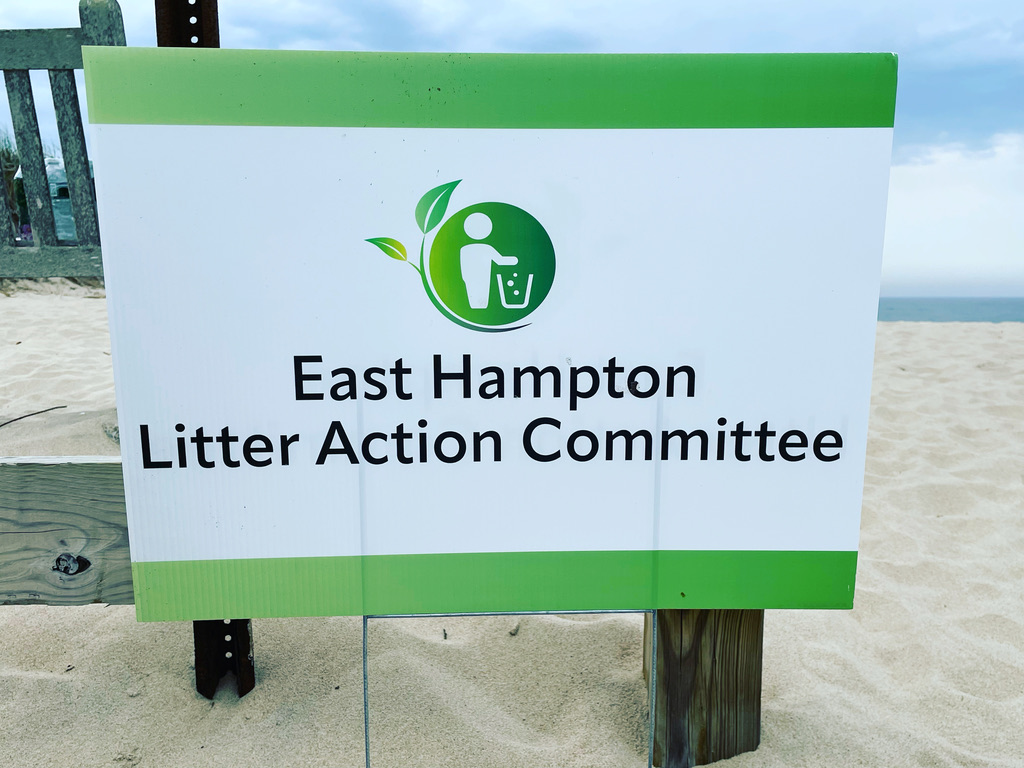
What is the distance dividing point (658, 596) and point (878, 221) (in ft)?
2.63

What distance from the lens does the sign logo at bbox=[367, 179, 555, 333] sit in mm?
1167

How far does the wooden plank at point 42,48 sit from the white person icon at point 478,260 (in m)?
1.74

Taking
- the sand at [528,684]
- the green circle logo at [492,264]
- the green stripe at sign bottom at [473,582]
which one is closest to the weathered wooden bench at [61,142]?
the sand at [528,684]

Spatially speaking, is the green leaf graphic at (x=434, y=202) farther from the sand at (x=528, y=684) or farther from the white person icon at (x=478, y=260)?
the sand at (x=528, y=684)

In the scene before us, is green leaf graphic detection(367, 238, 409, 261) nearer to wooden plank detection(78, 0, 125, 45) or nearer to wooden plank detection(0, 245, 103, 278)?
wooden plank detection(78, 0, 125, 45)

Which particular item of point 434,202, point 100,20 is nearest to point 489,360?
point 434,202

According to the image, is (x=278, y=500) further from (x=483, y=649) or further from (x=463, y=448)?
(x=483, y=649)

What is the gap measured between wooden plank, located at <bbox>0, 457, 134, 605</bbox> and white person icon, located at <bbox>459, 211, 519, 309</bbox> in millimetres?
804

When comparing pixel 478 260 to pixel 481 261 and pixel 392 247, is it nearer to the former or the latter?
pixel 481 261

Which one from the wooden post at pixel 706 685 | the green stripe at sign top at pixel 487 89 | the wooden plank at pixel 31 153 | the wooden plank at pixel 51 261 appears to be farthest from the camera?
the wooden plank at pixel 51 261

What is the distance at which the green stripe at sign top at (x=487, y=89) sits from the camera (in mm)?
1132

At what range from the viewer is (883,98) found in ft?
3.83

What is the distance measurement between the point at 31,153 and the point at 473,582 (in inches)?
83.0

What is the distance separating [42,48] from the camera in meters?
2.10
